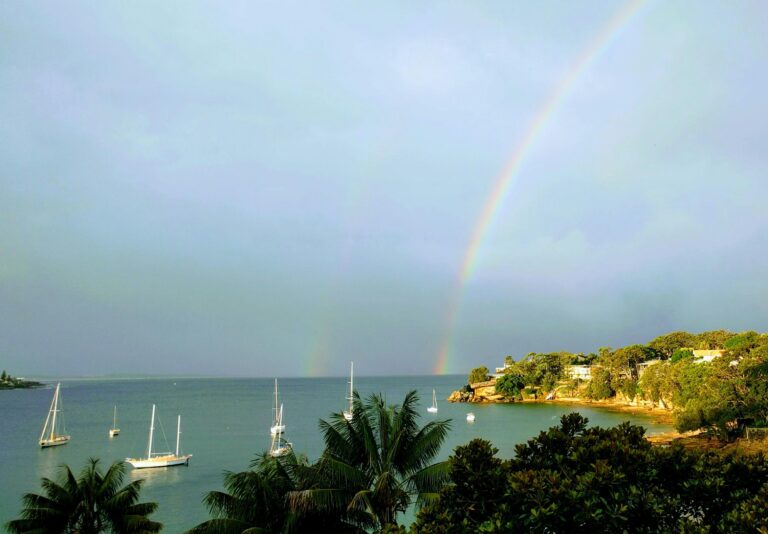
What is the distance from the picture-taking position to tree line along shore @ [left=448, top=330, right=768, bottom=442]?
177ft

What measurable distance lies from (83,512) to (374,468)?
33.7ft

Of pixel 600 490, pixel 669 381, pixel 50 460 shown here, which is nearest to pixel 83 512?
pixel 600 490

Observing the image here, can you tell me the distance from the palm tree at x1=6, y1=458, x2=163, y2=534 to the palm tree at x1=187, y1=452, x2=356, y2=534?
4163 mm

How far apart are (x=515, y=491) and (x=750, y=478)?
4912 mm

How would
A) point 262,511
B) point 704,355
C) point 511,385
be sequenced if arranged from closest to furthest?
point 262,511, point 704,355, point 511,385

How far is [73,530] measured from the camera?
19.2 meters

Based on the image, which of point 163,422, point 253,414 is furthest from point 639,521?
point 253,414

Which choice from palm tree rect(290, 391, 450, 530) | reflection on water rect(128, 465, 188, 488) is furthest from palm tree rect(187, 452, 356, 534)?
reflection on water rect(128, 465, 188, 488)

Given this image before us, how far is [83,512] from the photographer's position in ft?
63.2

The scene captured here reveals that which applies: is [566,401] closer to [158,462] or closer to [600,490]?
[158,462]

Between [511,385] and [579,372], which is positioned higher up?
[579,372]

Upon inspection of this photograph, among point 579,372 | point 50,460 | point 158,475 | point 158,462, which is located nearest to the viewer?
point 158,475

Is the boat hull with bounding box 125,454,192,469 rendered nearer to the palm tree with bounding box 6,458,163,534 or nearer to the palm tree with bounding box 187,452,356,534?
the palm tree with bounding box 6,458,163,534

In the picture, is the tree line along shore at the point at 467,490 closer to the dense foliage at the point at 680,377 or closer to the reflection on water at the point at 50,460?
the reflection on water at the point at 50,460
